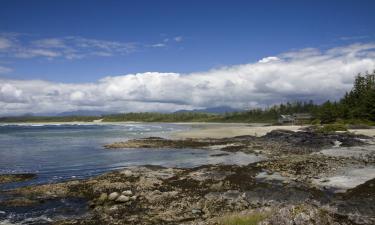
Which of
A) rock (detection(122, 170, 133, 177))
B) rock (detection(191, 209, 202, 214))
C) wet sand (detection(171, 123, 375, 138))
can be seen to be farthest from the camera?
wet sand (detection(171, 123, 375, 138))

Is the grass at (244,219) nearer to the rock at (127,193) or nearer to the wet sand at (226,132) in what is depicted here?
the rock at (127,193)

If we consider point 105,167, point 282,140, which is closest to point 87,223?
point 105,167

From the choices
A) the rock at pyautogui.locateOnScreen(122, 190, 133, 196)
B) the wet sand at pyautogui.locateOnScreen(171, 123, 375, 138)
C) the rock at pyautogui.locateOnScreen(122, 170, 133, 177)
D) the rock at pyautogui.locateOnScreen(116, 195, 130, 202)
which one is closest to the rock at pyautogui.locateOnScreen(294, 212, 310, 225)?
the rock at pyautogui.locateOnScreen(116, 195, 130, 202)

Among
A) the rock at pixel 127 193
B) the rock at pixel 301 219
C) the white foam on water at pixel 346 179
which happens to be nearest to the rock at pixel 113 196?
the rock at pixel 127 193

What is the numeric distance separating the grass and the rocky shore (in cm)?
6

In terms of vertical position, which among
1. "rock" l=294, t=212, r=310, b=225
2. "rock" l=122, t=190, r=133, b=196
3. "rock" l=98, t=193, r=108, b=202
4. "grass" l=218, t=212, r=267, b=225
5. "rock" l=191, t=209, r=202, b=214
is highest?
"rock" l=294, t=212, r=310, b=225

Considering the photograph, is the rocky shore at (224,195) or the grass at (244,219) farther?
the rocky shore at (224,195)

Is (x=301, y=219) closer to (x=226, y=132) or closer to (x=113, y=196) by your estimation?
(x=113, y=196)

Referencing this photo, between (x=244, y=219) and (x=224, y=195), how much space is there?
8311 mm

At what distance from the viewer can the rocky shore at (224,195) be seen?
17188 millimetres

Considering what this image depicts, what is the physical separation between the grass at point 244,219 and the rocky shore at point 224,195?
0.06m

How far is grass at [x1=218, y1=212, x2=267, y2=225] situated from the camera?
1527 centimetres

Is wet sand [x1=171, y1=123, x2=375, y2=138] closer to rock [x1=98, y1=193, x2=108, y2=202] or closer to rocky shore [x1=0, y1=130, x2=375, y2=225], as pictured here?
rocky shore [x1=0, y1=130, x2=375, y2=225]

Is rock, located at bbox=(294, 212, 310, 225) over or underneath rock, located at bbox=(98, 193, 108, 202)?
over
